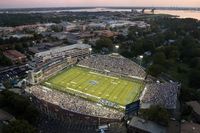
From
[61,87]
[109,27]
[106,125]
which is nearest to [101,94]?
[61,87]

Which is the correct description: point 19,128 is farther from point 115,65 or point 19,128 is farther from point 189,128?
point 115,65

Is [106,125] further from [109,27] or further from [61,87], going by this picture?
[109,27]

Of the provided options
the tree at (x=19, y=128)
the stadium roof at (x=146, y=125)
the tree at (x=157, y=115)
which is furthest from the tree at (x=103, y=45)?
the tree at (x=19, y=128)

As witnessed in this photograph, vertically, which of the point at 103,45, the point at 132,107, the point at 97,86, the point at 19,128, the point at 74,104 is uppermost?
the point at 19,128

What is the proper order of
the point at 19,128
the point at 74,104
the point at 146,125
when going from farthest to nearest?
the point at 74,104 → the point at 146,125 → the point at 19,128

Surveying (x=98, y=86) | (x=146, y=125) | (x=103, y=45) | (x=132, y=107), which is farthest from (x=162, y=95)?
(x=103, y=45)

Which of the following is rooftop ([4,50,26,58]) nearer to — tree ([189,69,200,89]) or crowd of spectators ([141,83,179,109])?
crowd of spectators ([141,83,179,109])

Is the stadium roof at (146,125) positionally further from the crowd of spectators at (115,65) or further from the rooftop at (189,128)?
the crowd of spectators at (115,65)

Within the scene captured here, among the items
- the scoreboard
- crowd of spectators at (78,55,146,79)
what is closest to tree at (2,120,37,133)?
the scoreboard
